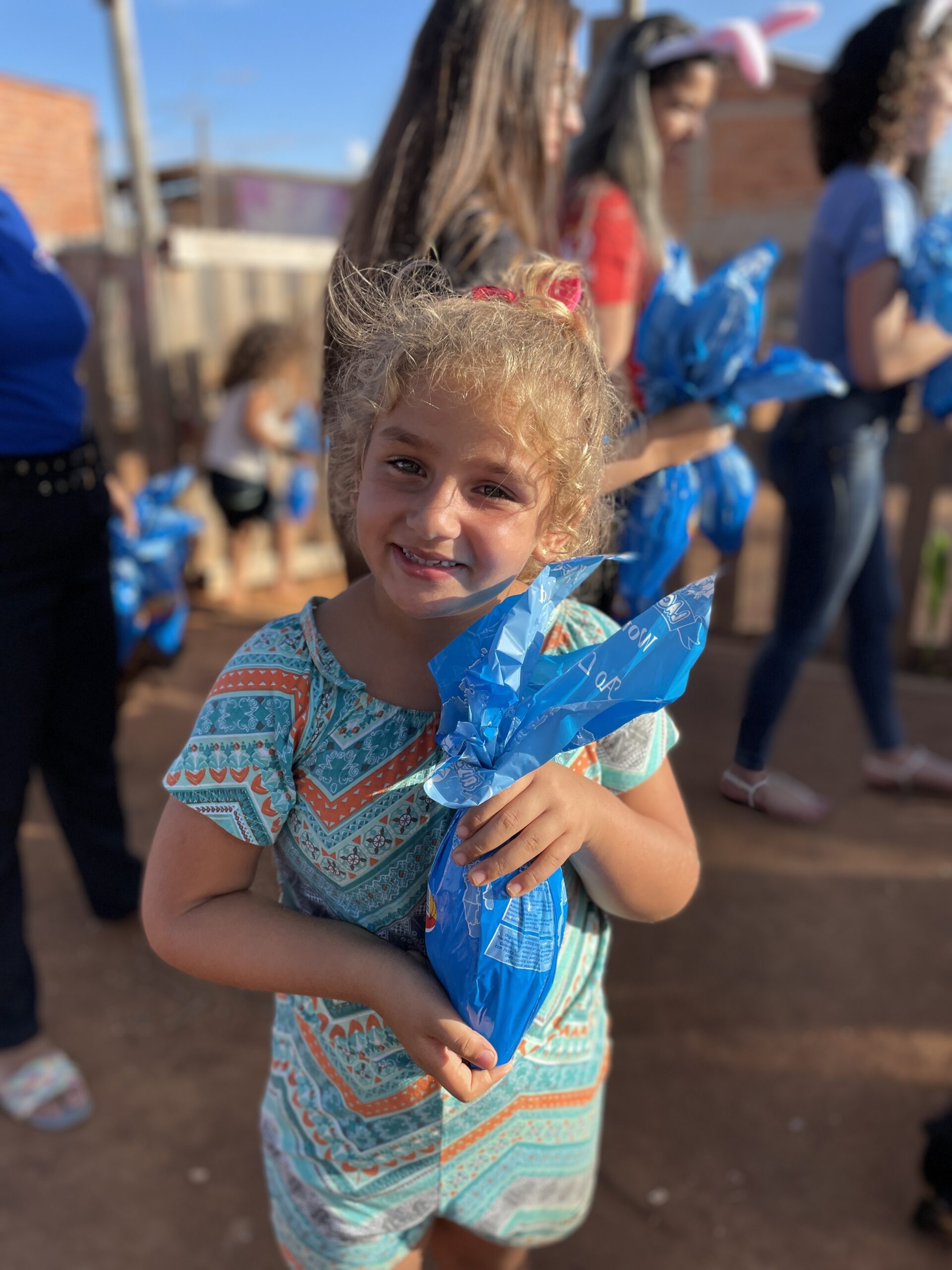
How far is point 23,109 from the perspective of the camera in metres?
16.6

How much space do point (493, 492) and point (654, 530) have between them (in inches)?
30.0

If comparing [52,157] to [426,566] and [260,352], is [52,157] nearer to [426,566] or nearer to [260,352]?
[260,352]

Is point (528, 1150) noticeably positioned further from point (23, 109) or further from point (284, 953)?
point (23, 109)

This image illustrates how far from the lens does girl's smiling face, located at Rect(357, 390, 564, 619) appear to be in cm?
88

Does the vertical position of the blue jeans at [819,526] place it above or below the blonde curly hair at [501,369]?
below

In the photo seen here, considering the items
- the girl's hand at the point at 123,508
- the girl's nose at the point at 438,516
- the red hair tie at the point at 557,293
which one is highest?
the red hair tie at the point at 557,293

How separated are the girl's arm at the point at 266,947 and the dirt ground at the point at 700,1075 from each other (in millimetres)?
1222

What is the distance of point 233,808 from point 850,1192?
168 cm

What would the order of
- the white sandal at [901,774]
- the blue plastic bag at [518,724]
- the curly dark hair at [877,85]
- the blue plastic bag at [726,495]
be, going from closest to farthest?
A: 1. the blue plastic bag at [518,724]
2. the blue plastic bag at [726,495]
3. the curly dark hair at [877,85]
4. the white sandal at [901,774]

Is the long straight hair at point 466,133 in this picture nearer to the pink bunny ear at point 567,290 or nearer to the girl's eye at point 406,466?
the pink bunny ear at point 567,290

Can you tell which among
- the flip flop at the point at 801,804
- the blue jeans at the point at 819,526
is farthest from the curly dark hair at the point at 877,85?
the flip flop at the point at 801,804

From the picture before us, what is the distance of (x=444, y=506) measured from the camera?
34.5 inches

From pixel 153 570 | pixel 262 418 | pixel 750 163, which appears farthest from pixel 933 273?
pixel 750 163

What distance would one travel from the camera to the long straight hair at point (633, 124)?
2084 mm
